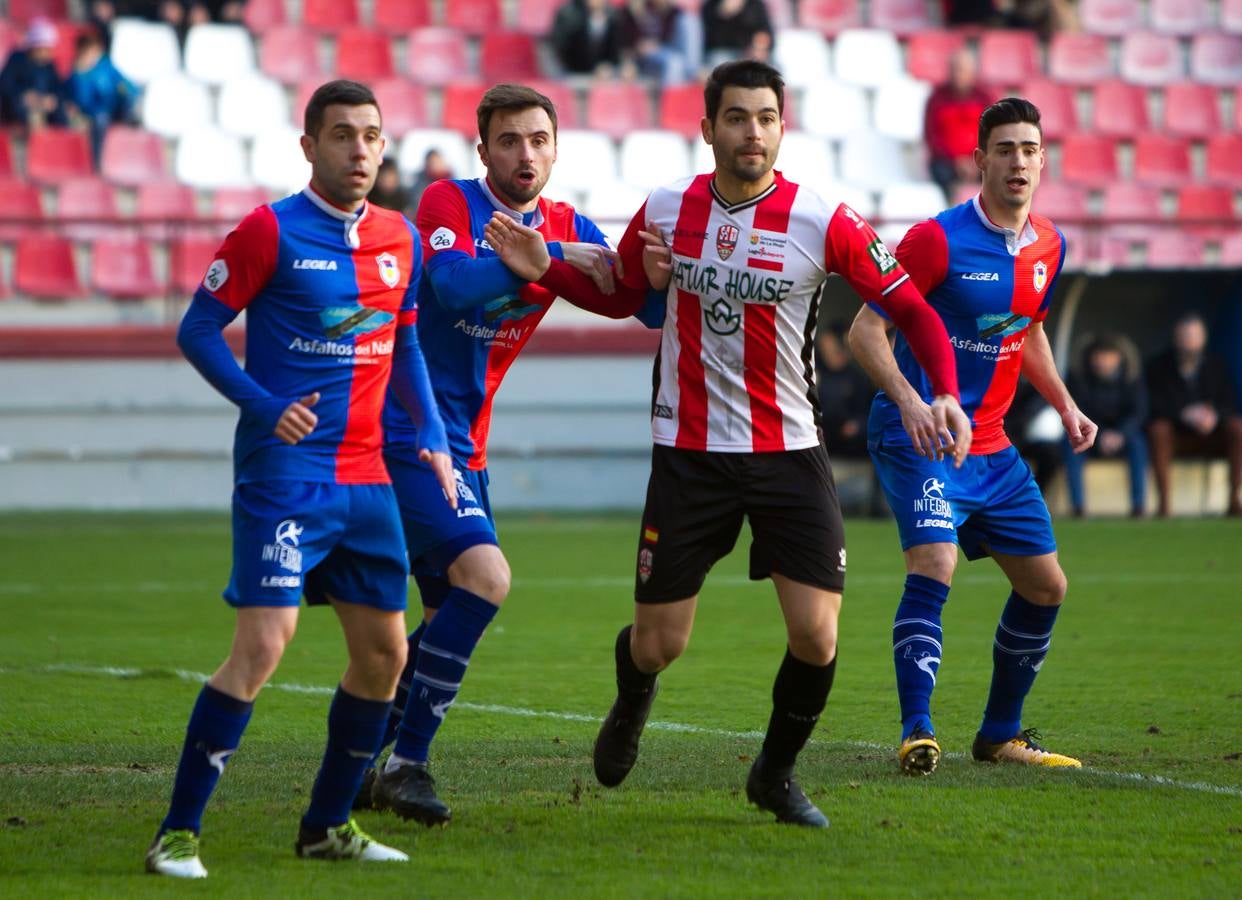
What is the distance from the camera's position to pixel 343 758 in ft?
15.7

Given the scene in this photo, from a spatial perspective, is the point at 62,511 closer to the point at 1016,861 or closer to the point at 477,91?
the point at 477,91

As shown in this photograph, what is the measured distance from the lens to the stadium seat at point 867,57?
20.7 metres

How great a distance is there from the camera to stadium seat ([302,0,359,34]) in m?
20.5

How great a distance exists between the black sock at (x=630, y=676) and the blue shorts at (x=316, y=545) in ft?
3.69

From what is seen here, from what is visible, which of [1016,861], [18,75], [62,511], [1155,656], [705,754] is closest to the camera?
[1016,861]

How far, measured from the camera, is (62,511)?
655 inches

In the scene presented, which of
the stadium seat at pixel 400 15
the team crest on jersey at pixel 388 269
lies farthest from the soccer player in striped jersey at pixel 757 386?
the stadium seat at pixel 400 15

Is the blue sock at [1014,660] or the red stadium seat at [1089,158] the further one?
the red stadium seat at [1089,158]

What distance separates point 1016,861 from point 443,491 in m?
1.89

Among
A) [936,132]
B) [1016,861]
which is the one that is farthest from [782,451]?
[936,132]

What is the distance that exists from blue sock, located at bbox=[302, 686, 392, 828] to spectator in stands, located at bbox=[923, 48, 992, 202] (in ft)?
48.5

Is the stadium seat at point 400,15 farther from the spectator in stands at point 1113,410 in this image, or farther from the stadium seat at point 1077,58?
the spectator in stands at point 1113,410

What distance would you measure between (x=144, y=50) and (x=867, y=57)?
7910 millimetres

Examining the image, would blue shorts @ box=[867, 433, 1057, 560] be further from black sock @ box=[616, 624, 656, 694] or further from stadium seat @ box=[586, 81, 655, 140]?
stadium seat @ box=[586, 81, 655, 140]
